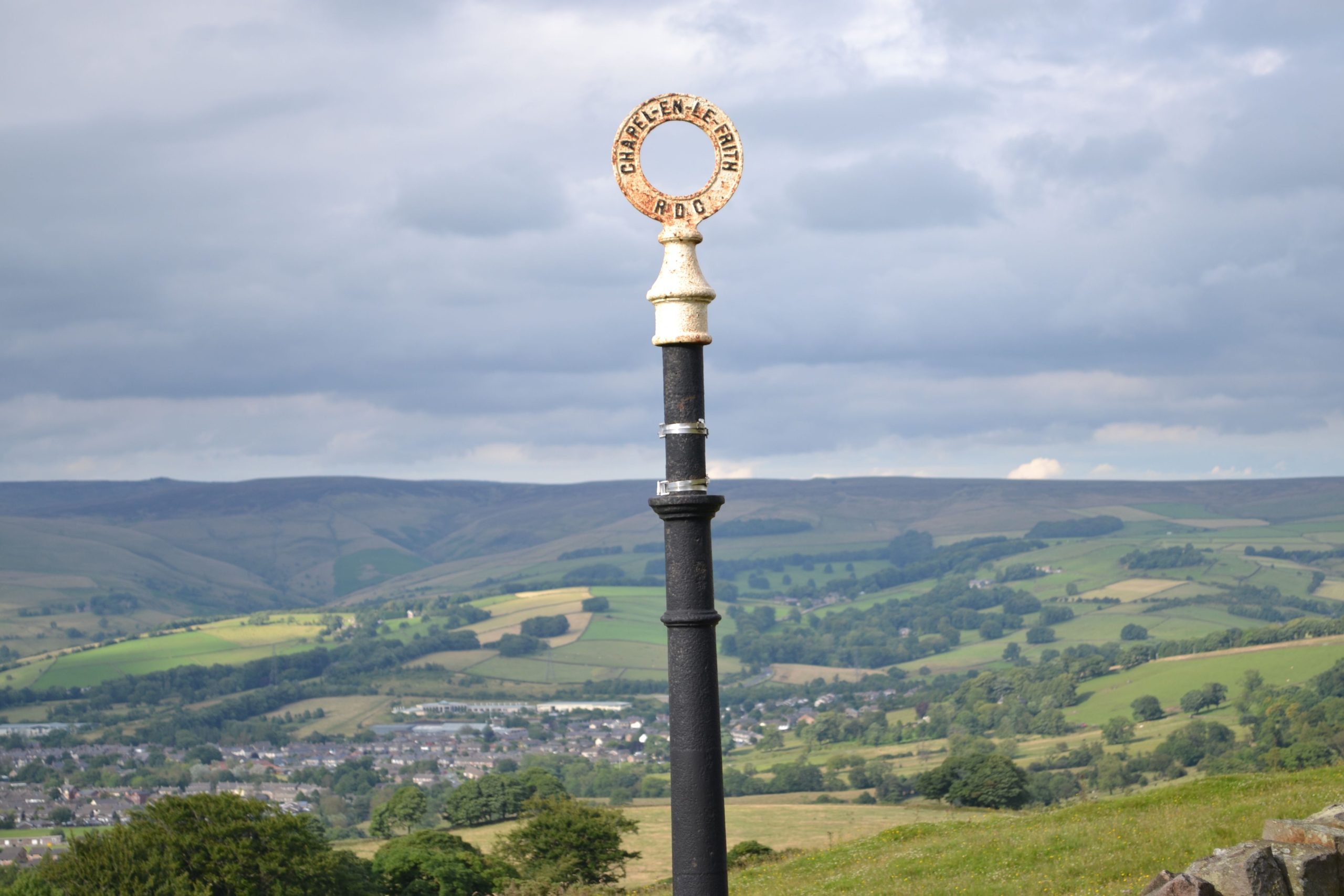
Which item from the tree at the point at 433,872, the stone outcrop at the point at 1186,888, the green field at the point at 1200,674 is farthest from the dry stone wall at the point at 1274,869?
the green field at the point at 1200,674

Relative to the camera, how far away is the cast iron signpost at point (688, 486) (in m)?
12.3

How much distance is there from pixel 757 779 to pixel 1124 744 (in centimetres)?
4279

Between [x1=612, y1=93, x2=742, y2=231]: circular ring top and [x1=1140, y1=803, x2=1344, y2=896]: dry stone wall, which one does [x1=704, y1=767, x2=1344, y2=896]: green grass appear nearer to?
[x1=1140, y1=803, x2=1344, y2=896]: dry stone wall

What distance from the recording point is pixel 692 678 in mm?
12320

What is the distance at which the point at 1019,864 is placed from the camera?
26.7m

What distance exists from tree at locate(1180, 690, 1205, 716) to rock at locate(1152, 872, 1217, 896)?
150443 millimetres

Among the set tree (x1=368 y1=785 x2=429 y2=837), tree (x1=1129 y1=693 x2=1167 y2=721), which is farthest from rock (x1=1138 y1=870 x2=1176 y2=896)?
tree (x1=1129 y1=693 x2=1167 y2=721)

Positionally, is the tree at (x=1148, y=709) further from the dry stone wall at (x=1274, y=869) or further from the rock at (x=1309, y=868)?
the rock at (x=1309, y=868)

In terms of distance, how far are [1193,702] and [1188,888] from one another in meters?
152

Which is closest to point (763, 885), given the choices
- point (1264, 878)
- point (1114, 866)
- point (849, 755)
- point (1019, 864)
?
point (1019, 864)

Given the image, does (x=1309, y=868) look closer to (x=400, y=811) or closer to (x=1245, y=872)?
(x=1245, y=872)

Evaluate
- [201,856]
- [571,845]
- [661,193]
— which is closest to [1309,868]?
[661,193]

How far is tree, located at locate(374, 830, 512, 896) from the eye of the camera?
161 ft

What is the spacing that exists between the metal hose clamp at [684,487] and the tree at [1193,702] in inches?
6170
